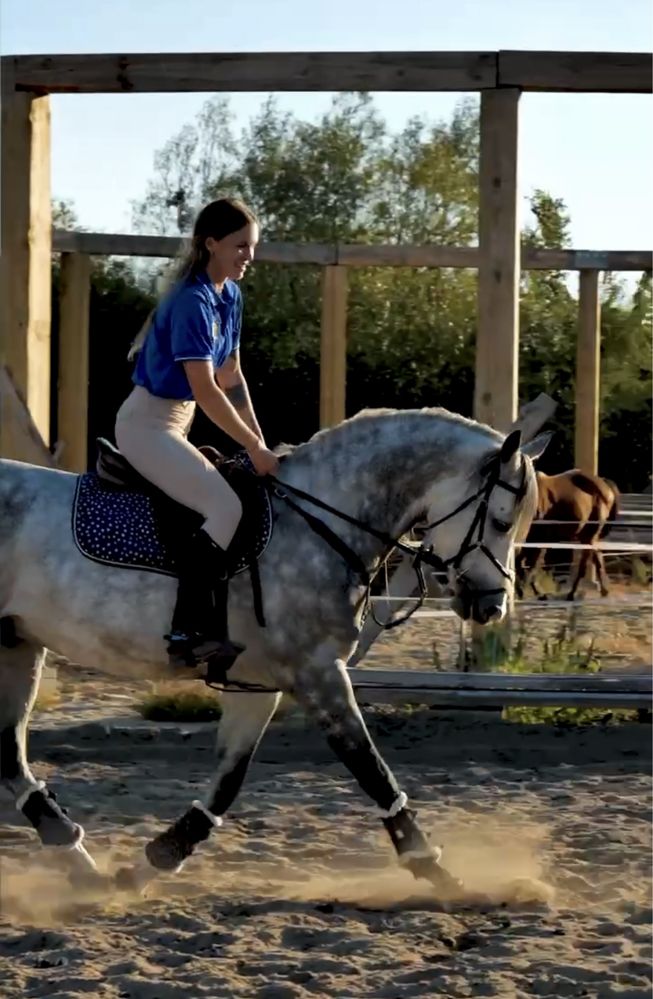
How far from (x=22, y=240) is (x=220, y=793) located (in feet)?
14.8

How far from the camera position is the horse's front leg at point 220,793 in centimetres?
562

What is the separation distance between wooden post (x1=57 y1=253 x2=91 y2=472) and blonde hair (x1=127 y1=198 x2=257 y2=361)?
26.2 ft

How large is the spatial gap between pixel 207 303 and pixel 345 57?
3920mm

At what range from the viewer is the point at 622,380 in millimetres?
24453

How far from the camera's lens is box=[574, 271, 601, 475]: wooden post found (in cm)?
1578

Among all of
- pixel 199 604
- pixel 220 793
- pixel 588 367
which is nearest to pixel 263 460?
pixel 199 604

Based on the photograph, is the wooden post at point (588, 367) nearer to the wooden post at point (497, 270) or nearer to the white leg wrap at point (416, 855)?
the wooden post at point (497, 270)

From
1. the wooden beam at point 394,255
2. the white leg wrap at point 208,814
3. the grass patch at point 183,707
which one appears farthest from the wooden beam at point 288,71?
the wooden beam at point 394,255

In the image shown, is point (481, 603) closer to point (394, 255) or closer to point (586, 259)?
point (394, 255)

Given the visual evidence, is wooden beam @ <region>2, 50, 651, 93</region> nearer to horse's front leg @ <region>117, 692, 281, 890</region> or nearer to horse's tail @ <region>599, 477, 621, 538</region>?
horse's front leg @ <region>117, 692, 281, 890</region>

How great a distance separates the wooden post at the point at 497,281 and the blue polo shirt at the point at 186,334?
11.4 ft

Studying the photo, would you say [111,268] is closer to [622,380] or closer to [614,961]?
[622,380]

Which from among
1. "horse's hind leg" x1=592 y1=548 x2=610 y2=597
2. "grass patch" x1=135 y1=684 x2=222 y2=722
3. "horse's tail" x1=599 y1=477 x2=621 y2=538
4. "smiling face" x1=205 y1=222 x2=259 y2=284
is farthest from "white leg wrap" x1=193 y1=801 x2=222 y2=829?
"horse's tail" x1=599 y1=477 x2=621 y2=538

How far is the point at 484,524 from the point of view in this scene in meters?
5.45
